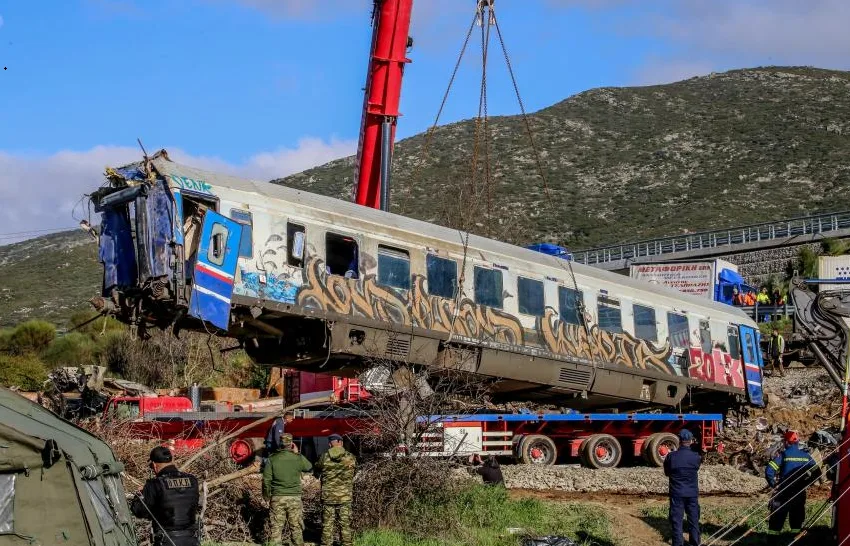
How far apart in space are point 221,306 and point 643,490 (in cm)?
816

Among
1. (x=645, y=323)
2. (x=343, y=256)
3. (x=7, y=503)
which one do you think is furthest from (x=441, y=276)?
(x=7, y=503)

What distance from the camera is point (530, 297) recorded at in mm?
20031

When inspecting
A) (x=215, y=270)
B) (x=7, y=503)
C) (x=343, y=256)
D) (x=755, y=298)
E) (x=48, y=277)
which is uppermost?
(x=48, y=277)

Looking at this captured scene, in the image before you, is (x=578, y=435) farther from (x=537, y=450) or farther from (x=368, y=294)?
(x=368, y=294)

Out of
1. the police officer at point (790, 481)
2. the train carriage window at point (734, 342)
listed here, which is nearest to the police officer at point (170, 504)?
the police officer at point (790, 481)

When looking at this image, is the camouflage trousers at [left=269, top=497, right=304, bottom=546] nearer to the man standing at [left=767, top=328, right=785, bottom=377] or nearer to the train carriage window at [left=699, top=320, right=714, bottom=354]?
the train carriage window at [left=699, top=320, right=714, bottom=354]

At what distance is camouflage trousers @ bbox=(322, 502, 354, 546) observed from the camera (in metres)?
12.6

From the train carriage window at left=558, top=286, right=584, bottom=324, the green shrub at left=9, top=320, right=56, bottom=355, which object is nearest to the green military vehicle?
the train carriage window at left=558, top=286, right=584, bottom=324

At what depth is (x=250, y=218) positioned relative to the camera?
16328mm

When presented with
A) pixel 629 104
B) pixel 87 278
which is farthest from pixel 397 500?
pixel 629 104

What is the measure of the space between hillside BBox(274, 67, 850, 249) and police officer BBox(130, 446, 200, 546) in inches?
1955

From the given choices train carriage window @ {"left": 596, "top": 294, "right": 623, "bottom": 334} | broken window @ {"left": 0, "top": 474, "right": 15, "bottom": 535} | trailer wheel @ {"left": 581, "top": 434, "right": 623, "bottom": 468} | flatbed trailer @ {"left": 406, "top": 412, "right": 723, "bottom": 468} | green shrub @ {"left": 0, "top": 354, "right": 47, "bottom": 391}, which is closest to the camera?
broken window @ {"left": 0, "top": 474, "right": 15, "bottom": 535}

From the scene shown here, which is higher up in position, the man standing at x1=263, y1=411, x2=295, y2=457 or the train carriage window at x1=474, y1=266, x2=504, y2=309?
the train carriage window at x1=474, y1=266, x2=504, y2=309

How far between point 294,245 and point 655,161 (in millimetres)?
69463
